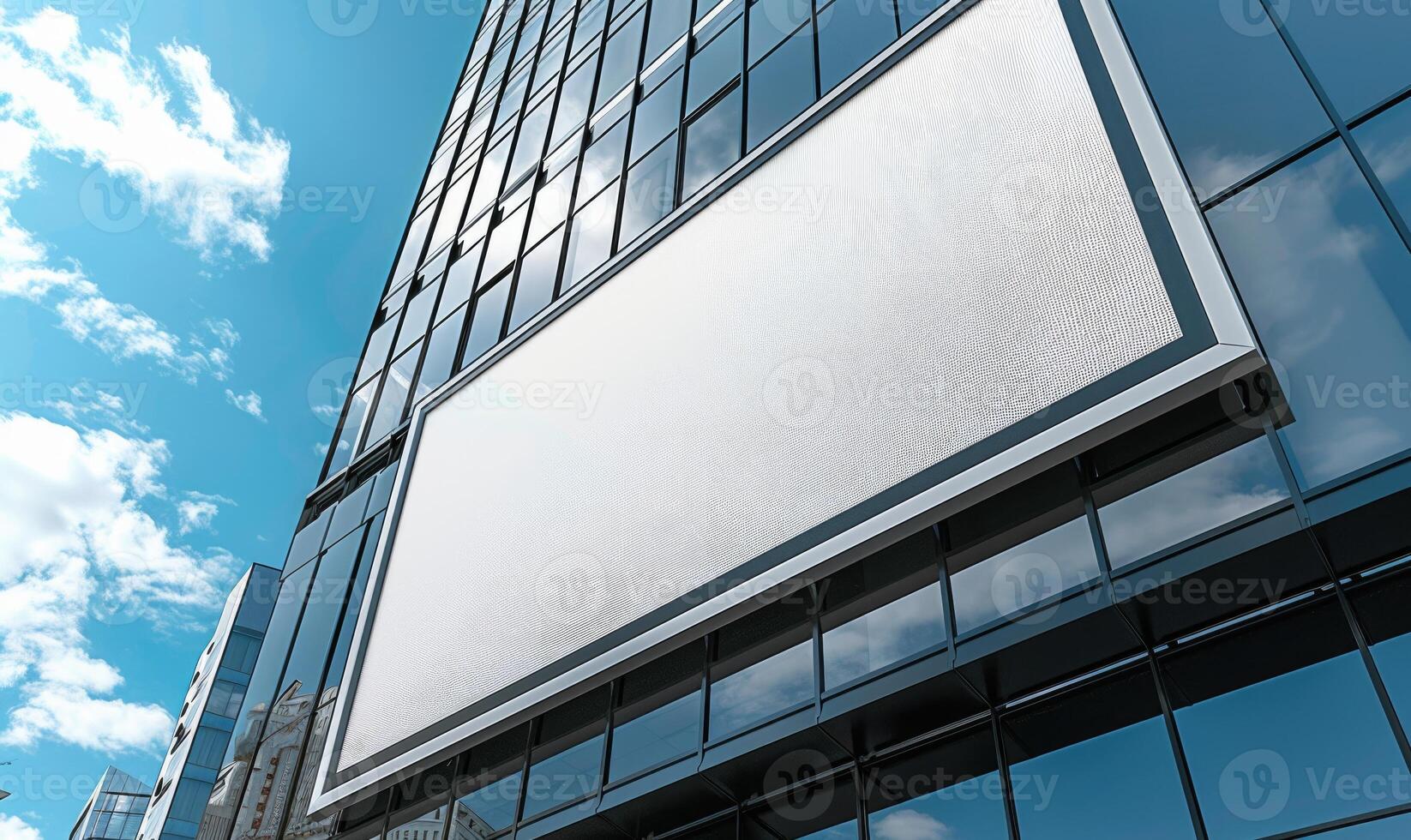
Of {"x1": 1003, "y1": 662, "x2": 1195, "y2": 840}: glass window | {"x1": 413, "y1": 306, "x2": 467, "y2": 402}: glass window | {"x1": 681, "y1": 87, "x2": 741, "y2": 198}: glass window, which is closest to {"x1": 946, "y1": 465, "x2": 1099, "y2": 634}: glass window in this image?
{"x1": 1003, "y1": 662, "x2": 1195, "y2": 840}: glass window

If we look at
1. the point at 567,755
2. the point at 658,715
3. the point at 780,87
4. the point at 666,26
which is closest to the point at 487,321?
the point at 666,26

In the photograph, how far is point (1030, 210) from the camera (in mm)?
8242

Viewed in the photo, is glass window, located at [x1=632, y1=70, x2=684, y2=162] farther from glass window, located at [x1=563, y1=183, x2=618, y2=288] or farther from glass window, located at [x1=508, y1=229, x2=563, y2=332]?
glass window, located at [x1=508, y1=229, x2=563, y2=332]

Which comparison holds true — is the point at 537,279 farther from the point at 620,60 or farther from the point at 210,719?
the point at 210,719

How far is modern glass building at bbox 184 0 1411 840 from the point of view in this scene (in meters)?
6.16

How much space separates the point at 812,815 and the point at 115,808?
226 feet

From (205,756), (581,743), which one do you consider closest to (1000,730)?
(581,743)

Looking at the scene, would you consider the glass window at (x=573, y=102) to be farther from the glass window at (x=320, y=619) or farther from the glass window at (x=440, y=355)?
the glass window at (x=320, y=619)

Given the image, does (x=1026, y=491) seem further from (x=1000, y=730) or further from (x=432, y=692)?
(x=432, y=692)

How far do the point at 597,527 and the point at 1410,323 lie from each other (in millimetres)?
7174

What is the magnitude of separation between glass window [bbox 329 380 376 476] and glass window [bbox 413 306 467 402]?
2012mm

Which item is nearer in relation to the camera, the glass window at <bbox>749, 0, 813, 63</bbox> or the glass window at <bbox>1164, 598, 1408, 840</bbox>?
the glass window at <bbox>1164, 598, 1408, 840</bbox>

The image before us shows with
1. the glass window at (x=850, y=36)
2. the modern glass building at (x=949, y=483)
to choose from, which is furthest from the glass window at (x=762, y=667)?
the glass window at (x=850, y=36)

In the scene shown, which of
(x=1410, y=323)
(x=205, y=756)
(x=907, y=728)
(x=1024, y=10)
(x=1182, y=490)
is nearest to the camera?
(x=1410, y=323)
